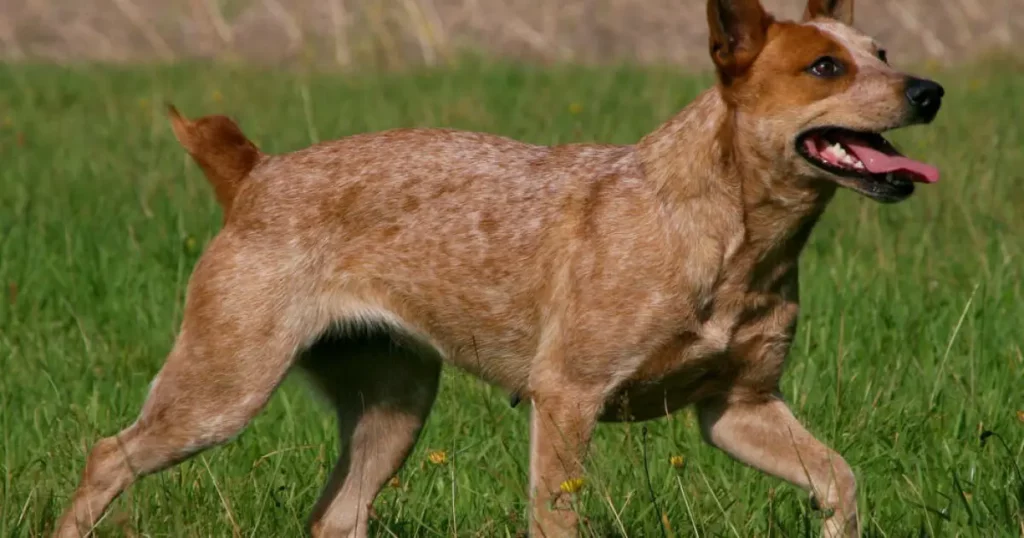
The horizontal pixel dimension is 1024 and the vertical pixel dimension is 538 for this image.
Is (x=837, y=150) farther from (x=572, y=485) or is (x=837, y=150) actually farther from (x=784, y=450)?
(x=572, y=485)

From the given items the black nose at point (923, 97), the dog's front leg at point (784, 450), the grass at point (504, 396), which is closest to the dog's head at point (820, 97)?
the black nose at point (923, 97)

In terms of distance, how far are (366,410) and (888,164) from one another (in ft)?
6.54

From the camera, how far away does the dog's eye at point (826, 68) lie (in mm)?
4668

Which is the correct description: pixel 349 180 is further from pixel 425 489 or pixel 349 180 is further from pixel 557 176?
pixel 425 489

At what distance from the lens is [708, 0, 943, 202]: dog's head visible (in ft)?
15.0

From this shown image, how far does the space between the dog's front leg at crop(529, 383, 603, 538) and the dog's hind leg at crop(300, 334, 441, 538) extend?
2.36 ft

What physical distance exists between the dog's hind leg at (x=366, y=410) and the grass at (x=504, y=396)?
0.37ft

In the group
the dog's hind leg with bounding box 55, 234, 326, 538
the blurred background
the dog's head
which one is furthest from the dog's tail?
the blurred background

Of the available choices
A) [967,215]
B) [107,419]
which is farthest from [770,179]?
[967,215]

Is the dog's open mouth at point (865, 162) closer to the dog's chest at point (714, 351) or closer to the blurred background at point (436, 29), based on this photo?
the dog's chest at point (714, 351)

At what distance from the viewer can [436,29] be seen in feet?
56.3

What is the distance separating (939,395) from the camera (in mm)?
5996

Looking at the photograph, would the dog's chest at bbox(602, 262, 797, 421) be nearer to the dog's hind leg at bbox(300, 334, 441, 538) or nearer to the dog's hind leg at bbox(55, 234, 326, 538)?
the dog's hind leg at bbox(300, 334, 441, 538)

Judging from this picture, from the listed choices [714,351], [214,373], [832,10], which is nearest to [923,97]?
[832,10]
